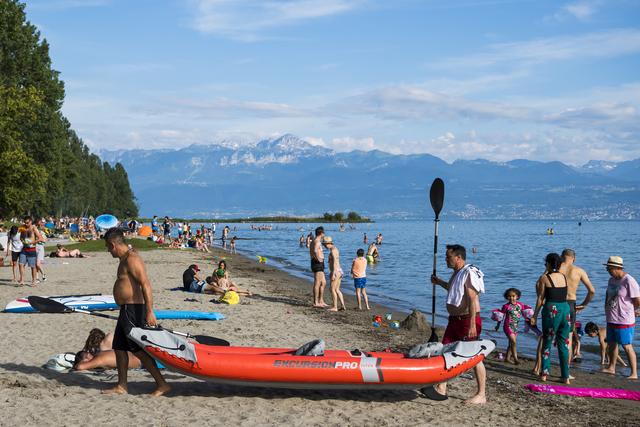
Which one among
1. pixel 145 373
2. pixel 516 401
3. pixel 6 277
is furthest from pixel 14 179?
pixel 516 401

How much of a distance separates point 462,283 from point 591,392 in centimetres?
275

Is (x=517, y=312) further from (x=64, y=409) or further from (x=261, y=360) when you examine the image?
(x=64, y=409)

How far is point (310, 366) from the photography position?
7836mm

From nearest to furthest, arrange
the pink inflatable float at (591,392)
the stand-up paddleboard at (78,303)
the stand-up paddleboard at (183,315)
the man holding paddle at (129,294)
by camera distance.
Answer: the man holding paddle at (129,294) → the pink inflatable float at (591,392) → the stand-up paddleboard at (183,315) → the stand-up paddleboard at (78,303)

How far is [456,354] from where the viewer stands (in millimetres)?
7863

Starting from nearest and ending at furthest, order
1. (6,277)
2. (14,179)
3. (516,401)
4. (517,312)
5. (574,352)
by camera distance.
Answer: (516,401)
(517,312)
(574,352)
(6,277)
(14,179)

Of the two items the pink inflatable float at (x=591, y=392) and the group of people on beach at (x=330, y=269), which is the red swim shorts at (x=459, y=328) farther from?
the group of people on beach at (x=330, y=269)

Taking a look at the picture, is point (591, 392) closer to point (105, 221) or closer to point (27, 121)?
point (27, 121)

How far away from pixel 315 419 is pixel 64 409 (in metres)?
2.77

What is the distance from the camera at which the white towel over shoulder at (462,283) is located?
782 cm

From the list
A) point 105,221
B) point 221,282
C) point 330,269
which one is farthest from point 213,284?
point 105,221

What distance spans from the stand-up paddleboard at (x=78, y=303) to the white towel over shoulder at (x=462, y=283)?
8.70m

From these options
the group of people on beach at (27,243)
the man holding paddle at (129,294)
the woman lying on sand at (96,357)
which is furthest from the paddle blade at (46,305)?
the group of people on beach at (27,243)

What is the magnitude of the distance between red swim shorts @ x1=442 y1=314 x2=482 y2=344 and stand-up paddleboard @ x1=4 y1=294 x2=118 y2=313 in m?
8.45
